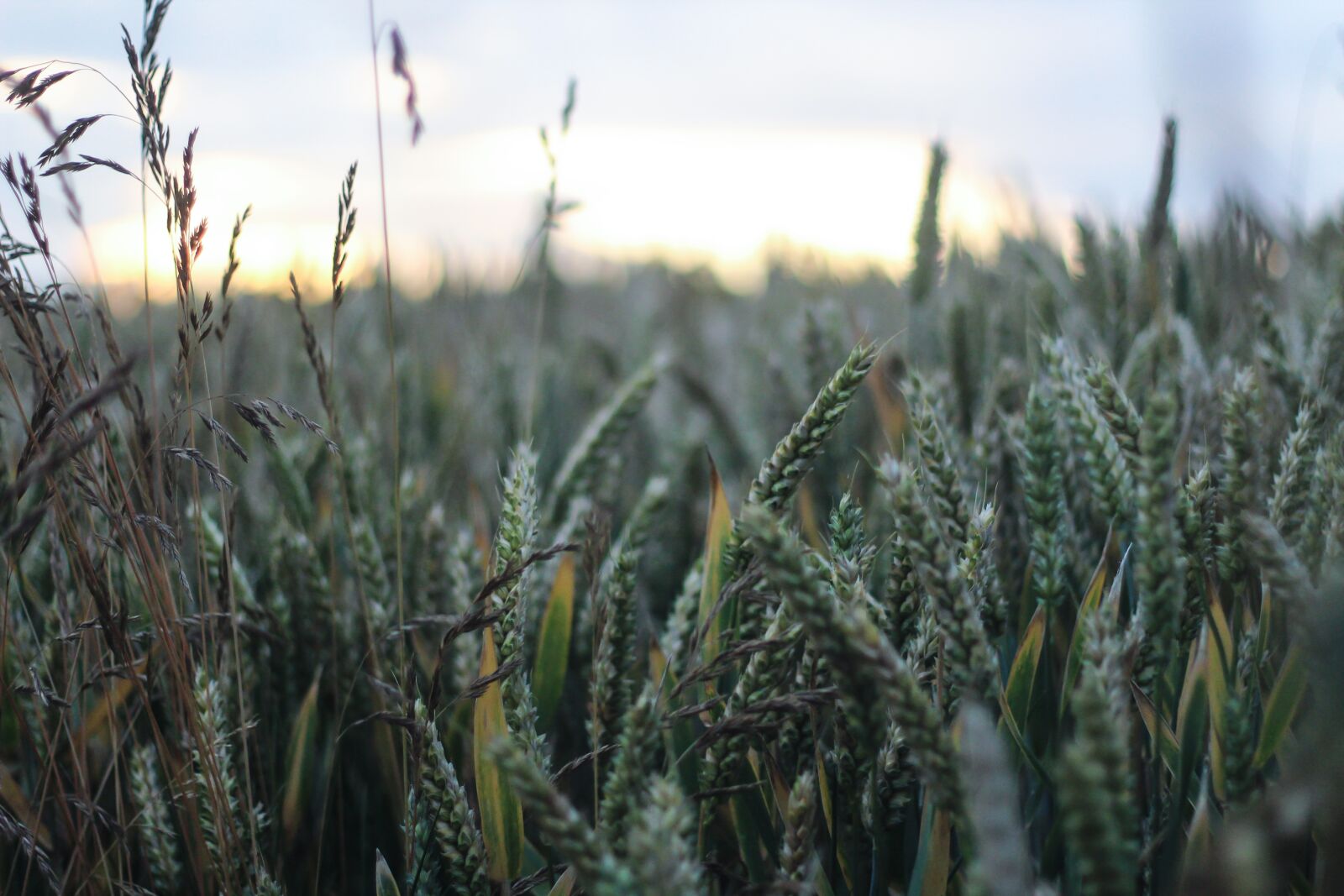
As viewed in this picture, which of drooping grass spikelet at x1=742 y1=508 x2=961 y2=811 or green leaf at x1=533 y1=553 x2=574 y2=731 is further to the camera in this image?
green leaf at x1=533 y1=553 x2=574 y2=731

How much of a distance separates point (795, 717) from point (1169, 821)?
0.31m

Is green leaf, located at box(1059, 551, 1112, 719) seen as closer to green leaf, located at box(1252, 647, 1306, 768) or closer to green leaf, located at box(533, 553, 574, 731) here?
green leaf, located at box(1252, 647, 1306, 768)

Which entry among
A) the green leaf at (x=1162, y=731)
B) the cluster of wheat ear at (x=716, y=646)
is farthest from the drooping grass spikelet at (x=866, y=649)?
the green leaf at (x=1162, y=731)

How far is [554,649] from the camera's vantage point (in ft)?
3.39

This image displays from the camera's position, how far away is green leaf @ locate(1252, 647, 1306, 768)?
671mm

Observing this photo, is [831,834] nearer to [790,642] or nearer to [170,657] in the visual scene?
[790,642]

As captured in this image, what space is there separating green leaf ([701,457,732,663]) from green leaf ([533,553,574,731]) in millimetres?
183

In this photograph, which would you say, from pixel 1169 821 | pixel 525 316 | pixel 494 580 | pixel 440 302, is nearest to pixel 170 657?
pixel 494 580

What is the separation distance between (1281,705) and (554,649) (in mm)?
707

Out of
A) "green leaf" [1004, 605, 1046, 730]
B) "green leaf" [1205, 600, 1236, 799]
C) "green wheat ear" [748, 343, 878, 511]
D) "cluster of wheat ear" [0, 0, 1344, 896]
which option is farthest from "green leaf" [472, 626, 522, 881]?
"green leaf" [1205, 600, 1236, 799]

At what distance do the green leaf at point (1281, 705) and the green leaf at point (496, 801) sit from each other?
61 cm

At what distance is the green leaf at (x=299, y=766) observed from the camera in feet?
3.34

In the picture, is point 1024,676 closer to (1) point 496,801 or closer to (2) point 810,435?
(2) point 810,435

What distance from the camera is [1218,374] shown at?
1.29 metres
